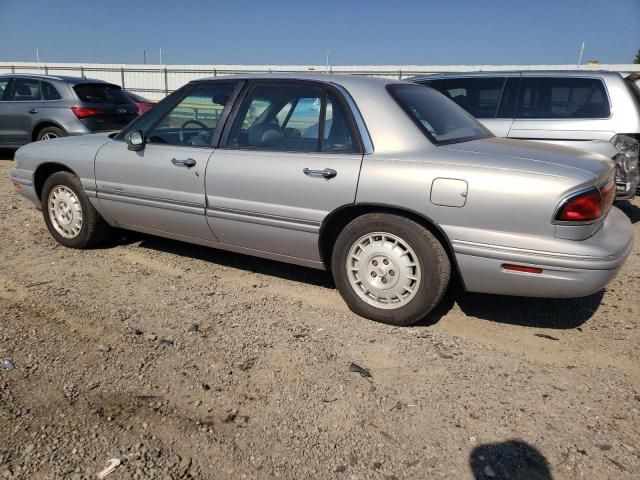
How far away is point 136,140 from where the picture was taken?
417cm

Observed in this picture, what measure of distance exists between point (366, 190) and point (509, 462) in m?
1.70

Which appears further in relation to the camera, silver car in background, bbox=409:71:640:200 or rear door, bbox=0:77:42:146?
rear door, bbox=0:77:42:146

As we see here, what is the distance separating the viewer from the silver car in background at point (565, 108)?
587 cm

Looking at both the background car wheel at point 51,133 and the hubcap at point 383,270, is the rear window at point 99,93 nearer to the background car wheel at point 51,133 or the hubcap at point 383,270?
the background car wheel at point 51,133

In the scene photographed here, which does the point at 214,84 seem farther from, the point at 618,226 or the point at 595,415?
the point at 595,415

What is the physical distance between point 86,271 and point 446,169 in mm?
2959

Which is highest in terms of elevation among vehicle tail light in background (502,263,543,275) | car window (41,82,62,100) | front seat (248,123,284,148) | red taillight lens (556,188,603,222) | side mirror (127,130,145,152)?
car window (41,82,62,100)

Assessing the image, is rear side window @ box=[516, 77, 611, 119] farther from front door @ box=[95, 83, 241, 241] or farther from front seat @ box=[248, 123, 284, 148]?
front door @ box=[95, 83, 241, 241]

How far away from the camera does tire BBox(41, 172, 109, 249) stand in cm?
473

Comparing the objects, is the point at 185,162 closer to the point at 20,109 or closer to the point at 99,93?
the point at 99,93

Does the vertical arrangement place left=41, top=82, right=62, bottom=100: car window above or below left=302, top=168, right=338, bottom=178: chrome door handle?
above

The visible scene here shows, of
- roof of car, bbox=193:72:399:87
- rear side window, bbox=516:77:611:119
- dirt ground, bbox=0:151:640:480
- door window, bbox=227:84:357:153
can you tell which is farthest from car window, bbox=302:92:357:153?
rear side window, bbox=516:77:611:119

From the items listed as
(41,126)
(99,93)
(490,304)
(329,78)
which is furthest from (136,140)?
(41,126)

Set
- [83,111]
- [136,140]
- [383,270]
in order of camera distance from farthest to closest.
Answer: [83,111] < [136,140] < [383,270]
